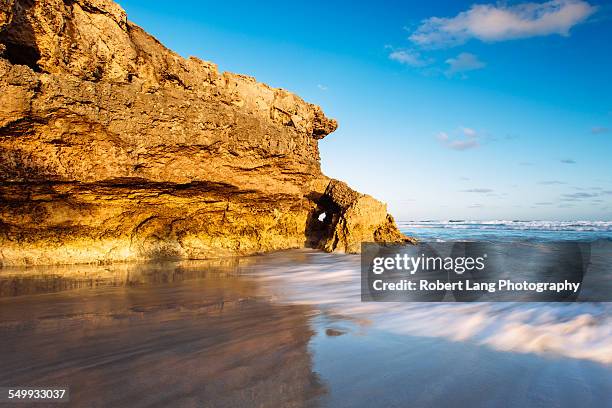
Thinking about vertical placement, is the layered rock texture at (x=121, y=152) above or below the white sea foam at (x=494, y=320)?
above

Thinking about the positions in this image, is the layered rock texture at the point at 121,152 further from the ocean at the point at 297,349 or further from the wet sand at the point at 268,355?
the wet sand at the point at 268,355

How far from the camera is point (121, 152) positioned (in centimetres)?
614

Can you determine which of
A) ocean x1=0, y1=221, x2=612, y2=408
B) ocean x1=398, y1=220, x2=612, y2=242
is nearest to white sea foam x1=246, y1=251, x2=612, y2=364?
ocean x1=0, y1=221, x2=612, y2=408

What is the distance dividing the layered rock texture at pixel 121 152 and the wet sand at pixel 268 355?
2.18 meters

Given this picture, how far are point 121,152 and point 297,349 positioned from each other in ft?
17.3

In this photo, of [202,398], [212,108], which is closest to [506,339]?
[202,398]

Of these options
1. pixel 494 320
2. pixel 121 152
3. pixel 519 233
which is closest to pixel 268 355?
pixel 494 320

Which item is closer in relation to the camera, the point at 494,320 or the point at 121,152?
the point at 494,320

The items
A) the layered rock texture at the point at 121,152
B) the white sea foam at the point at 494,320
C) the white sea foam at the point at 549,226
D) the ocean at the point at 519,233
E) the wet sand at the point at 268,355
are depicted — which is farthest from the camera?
the white sea foam at the point at 549,226

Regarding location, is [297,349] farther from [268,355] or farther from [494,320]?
[494,320]

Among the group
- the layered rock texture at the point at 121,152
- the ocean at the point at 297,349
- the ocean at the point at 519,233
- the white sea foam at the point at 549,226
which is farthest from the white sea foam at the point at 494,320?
the white sea foam at the point at 549,226

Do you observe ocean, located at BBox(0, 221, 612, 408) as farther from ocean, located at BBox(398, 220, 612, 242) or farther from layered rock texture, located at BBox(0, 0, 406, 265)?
ocean, located at BBox(398, 220, 612, 242)

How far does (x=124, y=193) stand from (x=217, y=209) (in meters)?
1.97

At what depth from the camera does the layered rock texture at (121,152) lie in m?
5.55
